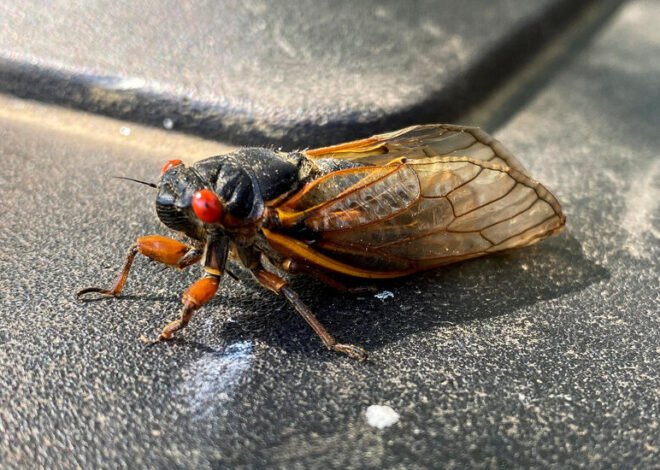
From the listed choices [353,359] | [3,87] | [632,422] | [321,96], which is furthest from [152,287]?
[3,87]

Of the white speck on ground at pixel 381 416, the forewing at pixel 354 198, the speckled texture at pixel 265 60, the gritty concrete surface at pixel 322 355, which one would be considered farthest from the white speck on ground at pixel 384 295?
the speckled texture at pixel 265 60

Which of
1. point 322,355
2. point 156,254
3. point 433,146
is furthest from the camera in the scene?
point 433,146

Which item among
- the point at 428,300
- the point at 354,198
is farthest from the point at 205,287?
the point at 428,300

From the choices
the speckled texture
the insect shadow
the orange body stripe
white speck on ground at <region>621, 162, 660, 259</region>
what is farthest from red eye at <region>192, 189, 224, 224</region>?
white speck on ground at <region>621, 162, 660, 259</region>

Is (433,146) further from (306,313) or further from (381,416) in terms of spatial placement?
(381,416)

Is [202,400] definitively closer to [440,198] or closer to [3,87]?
[440,198]

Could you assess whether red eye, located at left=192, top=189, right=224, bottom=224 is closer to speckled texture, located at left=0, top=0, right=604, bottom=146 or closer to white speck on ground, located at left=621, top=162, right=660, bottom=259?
speckled texture, located at left=0, top=0, right=604, bottom=146
